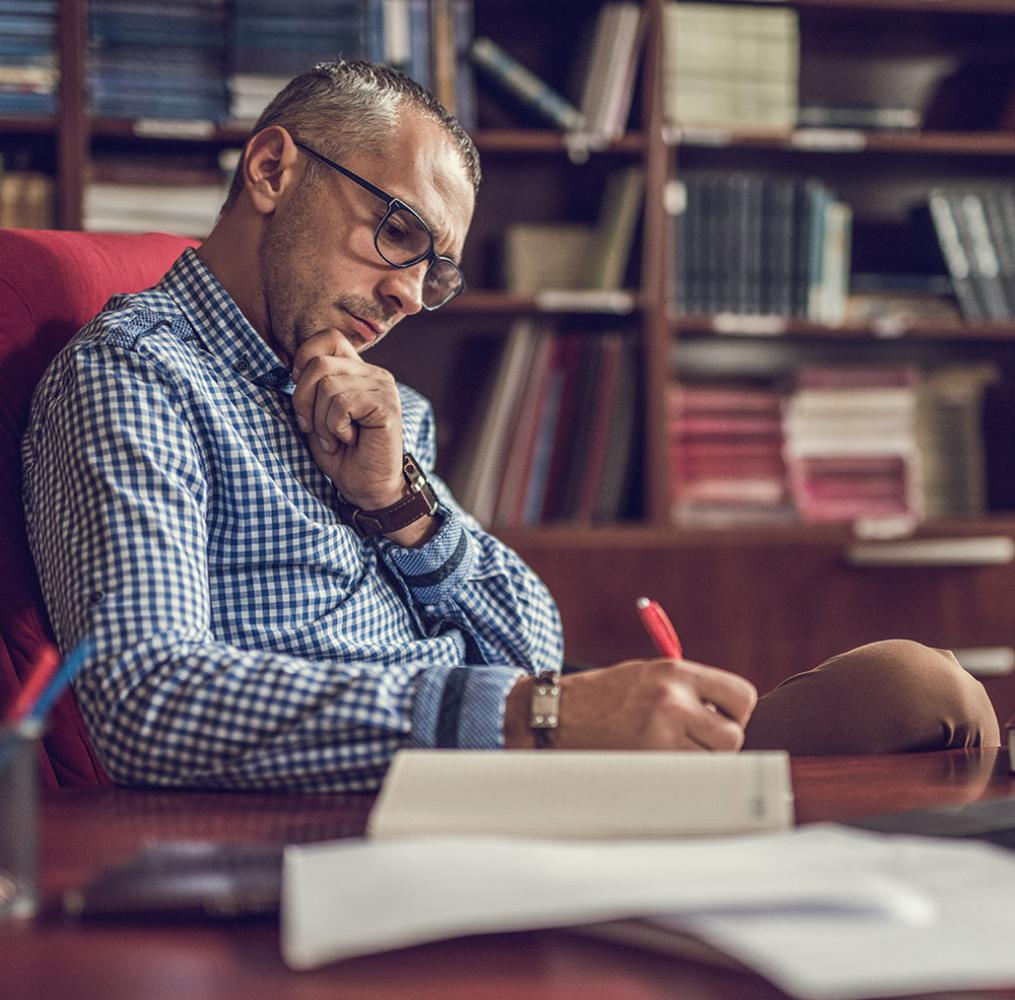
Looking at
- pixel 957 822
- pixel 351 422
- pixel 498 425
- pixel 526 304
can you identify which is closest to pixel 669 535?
pixel 498 425

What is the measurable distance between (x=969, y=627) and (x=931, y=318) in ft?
2.19

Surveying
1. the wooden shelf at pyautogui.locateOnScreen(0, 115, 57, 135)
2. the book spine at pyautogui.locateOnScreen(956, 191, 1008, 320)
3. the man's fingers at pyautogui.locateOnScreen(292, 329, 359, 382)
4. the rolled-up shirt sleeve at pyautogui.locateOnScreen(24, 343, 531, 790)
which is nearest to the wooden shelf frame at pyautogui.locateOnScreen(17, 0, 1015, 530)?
the wooden shelf at pyautogui.locateOnScreen(0, 115, 57, 135)

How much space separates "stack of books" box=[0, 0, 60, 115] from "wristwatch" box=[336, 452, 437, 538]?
1427 mm

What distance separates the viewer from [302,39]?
7.95 feet

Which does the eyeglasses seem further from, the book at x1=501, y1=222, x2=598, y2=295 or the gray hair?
the book at x1=501, y1=222, x2=598, y2=295

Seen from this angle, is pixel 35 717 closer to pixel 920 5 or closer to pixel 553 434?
→ pixel 553 434

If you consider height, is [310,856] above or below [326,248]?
below

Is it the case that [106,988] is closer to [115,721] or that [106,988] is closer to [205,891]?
[205,891]

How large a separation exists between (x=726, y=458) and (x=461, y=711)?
5.97ft

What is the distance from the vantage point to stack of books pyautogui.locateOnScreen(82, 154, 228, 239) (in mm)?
2402

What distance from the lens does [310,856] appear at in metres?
0.57

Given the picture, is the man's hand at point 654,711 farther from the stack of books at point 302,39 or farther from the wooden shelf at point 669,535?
the stack of books at point 302,39

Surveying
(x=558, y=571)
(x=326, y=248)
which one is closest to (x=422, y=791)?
(x=326, y=248)

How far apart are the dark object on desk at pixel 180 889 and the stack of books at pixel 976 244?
2426 millimetres
